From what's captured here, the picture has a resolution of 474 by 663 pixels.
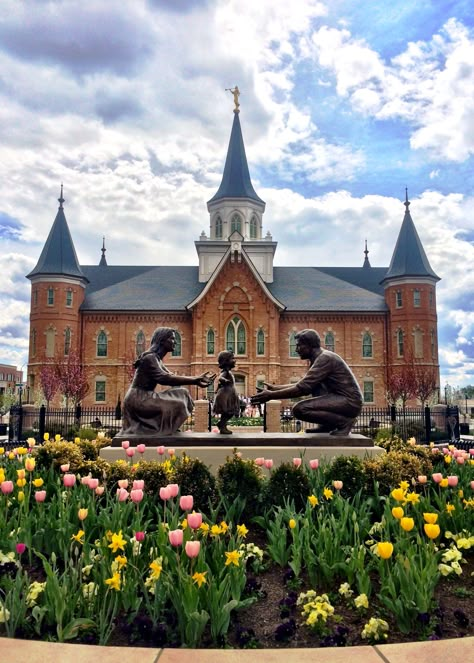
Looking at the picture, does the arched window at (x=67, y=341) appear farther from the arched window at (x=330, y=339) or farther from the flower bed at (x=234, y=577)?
the flower bed at (x=234, y=577)

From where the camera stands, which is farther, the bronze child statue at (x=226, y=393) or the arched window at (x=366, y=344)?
the arched window at (x=366, y=344)

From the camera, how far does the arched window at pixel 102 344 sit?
4428 centimetres

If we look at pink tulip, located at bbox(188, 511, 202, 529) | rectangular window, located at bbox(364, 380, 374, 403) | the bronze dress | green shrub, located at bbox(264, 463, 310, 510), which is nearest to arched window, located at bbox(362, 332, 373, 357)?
rectangular window, located at bbox(364, 380, 374, 403)

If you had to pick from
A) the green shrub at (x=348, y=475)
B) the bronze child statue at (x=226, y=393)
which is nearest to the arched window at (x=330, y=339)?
the bronze child statue at (x=226, y=393)

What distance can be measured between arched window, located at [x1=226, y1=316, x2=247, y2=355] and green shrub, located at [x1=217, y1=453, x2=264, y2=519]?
36853mm

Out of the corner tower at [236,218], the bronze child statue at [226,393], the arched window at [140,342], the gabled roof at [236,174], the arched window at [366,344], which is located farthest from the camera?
the gabled roof at [236,174]

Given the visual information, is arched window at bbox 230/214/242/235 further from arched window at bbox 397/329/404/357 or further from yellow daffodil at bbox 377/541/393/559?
yellow daffodil at bbox 377/541/393/559

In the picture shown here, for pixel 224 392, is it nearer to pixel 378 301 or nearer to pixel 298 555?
pixel 298 555

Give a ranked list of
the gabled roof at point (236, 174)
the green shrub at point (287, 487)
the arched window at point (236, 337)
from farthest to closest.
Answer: the gabled roof at point (236, 174) < the arched window at point (236, 337) < the green shrub at point (287, 487)

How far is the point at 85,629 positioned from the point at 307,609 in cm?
159

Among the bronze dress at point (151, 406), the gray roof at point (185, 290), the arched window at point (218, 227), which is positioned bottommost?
the bronze dress at point (151, 406)

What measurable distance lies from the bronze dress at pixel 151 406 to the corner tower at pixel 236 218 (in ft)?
129

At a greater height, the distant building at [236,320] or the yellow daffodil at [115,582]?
the distant building at [236,320]

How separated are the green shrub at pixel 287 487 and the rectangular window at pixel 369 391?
39.4m
